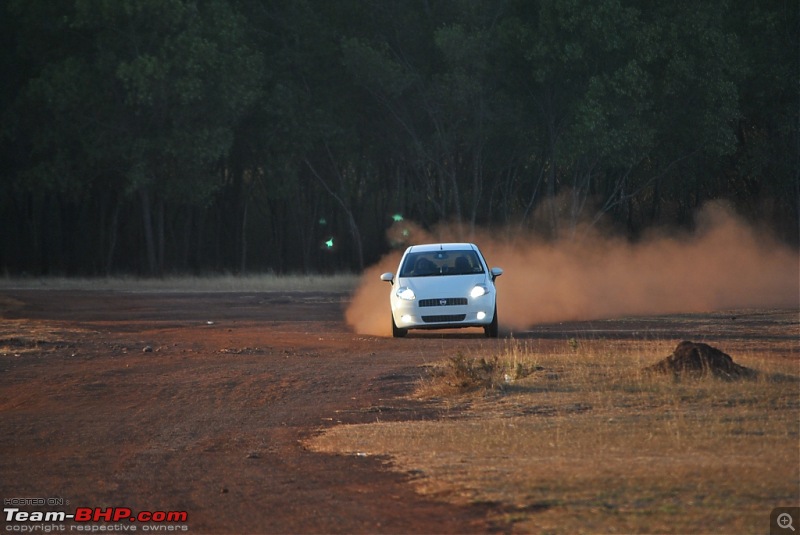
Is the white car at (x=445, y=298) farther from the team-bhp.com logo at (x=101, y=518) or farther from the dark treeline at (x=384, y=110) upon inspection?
the dark treeline at (x=384, y=110)

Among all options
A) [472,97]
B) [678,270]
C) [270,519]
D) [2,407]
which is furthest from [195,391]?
[472,97]

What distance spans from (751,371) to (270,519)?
8.08 metres

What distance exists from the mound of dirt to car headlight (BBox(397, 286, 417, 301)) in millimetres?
9125

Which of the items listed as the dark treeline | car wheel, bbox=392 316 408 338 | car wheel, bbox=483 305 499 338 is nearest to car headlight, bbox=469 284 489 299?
car wheel, bbox=483 305 499 338

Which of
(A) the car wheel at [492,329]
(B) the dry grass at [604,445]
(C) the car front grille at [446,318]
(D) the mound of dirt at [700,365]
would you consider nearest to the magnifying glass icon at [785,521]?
(B) the dry grass at [604,445]

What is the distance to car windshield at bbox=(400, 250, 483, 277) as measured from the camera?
26.1 m

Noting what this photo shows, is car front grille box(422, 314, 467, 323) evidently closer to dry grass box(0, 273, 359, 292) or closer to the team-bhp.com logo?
the team-bhp.com logo

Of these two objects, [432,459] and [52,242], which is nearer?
[432,459]

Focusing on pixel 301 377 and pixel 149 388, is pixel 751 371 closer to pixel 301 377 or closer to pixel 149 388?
pixel 301 377

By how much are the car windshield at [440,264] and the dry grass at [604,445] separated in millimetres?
7659

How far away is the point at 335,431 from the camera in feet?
46.5

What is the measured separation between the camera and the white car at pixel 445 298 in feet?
82.6

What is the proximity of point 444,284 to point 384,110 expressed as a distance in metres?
41.1

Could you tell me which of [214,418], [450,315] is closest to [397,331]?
[450,315]
